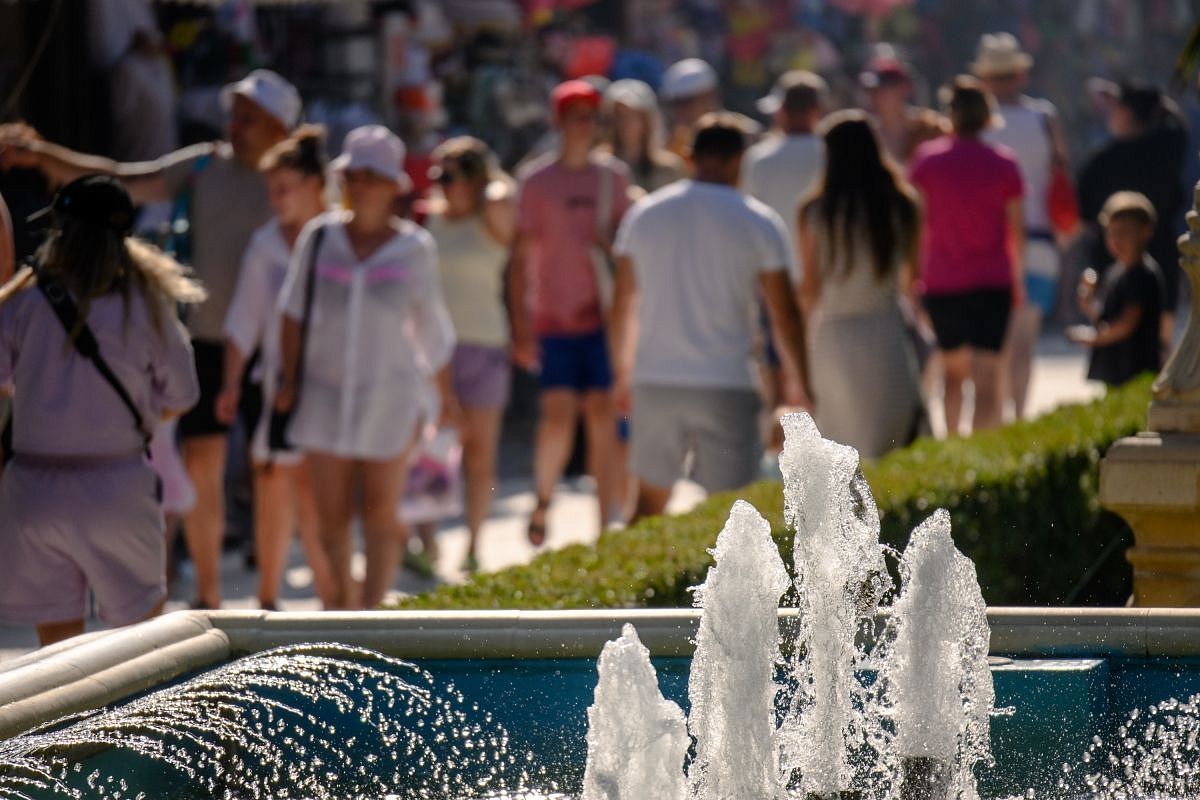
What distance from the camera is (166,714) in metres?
4.69

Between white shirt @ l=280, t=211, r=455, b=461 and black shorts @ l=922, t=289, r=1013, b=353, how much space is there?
3.65 meters

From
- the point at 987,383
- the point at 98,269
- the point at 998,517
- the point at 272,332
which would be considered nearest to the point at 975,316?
the point at 987,383

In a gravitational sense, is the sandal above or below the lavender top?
below

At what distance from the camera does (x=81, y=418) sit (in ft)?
20.2

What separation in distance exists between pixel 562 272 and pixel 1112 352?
2.56 meters

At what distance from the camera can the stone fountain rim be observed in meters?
5.04

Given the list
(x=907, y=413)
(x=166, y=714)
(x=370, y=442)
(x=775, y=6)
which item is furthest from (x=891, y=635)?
(x=775, y=6)

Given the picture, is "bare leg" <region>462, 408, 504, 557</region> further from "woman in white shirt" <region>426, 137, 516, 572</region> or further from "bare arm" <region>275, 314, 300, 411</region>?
"bare arm" <region>275, 314, 300, 411</region>

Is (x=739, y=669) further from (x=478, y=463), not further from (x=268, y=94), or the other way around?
(x=478, y=463)

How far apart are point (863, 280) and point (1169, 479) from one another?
339cm

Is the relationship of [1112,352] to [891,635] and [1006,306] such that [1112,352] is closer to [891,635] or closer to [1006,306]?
[1006,306]

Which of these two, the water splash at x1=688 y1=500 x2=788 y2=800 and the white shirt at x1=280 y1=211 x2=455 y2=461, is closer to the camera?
the water splash at x1=688 y1=500 x2=788 y2=800

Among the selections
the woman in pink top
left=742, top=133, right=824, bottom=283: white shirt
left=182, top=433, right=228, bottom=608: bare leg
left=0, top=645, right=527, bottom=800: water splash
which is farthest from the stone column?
left=742, top=133, right=824, bottom=283: white shirt

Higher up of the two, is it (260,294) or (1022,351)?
(260,294)
